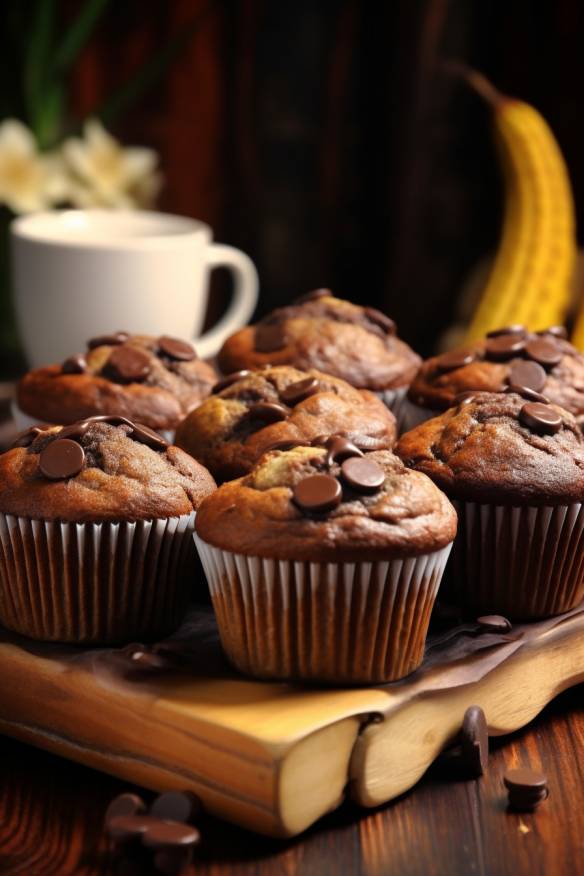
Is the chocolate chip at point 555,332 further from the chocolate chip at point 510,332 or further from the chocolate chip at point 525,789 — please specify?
the chocolate chip at point 525,789

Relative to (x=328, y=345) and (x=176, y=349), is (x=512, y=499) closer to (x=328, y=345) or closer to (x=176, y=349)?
(x=328, y=345)

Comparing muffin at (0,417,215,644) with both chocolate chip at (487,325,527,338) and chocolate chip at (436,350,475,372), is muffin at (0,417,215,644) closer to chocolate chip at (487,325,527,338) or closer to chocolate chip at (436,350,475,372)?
chocolate chip at (436,350,475,372)

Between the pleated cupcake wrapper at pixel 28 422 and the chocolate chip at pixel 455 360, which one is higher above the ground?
the chocolate chip at pixel 455 360

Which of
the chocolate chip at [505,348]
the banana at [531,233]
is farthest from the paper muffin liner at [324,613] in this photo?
the banana at [531,233]

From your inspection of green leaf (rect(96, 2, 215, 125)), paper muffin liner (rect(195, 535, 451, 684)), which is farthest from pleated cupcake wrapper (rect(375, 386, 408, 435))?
green leaf (rect(96, 2, 215, 125))

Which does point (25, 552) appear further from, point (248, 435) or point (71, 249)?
point (71, 249)

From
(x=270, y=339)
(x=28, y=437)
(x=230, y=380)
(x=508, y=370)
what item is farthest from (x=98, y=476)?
(x=508, y=370)

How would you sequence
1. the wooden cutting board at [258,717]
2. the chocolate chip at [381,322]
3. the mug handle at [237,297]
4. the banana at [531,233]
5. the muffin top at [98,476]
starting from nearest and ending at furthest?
the wooden cutting board at [258,717]
the muffin top at [98,476]
the chocolate chip at [381,322]
the mug handle at [237,297]
the banana at [531,233]
